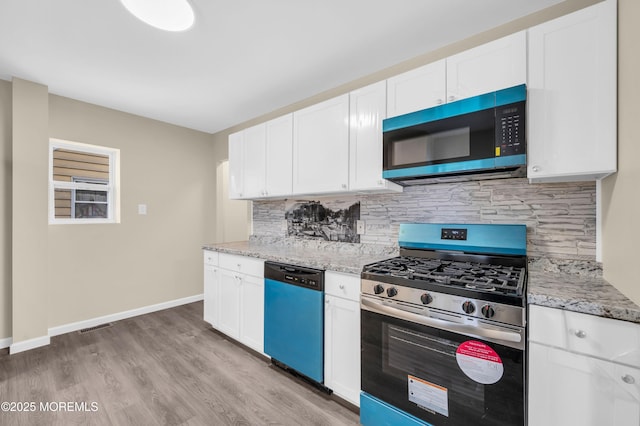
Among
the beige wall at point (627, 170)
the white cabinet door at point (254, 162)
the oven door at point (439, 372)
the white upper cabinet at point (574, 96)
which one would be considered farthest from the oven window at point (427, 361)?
the white cabinet door at point (254, 162)

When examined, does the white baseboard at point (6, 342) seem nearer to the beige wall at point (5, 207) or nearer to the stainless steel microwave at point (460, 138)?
the beige wall at point (5, 207)

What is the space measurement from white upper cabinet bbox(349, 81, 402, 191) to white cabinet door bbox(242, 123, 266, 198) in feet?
3.63

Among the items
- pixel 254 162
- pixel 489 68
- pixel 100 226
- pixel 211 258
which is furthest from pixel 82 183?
pixel 489 68

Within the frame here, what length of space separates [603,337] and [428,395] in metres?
0.78

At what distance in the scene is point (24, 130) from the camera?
2688mm

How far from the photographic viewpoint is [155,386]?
7.00 feet

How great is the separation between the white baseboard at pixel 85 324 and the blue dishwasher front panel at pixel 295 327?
2.25 m

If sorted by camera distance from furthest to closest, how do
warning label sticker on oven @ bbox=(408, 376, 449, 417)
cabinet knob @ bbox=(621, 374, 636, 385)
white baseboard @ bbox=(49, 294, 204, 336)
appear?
white baseboard @ bbox=(49, 294, 204, 336) → warning label sticker on oven @ bbox=(408, 376, 449, 417) → cabinet knob @ bbox=(621, 374, 636, 385)

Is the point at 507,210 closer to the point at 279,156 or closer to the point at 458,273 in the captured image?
the point at 458,273

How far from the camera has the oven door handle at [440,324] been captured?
3.96 ft

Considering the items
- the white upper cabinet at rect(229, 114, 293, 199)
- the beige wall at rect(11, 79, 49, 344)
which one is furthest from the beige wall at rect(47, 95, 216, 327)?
the white upper cabinet at rect(229, 114, 293, 199)

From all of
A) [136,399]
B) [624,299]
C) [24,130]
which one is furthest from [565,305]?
[24,130]

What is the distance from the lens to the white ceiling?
1.76 meters

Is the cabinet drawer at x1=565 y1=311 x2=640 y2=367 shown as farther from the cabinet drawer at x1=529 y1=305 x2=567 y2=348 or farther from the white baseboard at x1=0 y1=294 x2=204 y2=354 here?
the white baseboard at x1=0 y1=294 x2=204 y2=354
